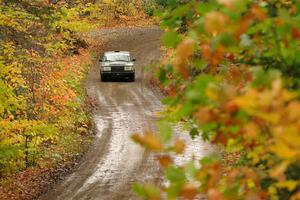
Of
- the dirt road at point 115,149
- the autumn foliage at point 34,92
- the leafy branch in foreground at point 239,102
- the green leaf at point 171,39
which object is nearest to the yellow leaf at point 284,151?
the leafy branch in foreground at point 239,102

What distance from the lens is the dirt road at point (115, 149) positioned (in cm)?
1298

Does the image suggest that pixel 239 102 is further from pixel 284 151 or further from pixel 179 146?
pixel 179 146

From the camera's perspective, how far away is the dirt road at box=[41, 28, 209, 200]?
511 inches

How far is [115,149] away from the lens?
1705 cm

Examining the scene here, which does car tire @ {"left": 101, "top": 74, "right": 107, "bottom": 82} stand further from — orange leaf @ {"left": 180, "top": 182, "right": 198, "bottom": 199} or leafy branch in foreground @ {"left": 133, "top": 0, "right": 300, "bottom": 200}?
orange leaf @ {"left": 180, "top": 182, "right": 198, "bottom": 199}

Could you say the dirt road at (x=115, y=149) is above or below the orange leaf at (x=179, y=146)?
below

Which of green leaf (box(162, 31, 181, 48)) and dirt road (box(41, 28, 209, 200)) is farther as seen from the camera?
dirt road (box(41, 28, 209, 200))

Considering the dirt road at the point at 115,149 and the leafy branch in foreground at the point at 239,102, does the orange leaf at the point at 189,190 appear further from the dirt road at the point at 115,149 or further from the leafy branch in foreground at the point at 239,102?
the dirt road at the point at 115,149

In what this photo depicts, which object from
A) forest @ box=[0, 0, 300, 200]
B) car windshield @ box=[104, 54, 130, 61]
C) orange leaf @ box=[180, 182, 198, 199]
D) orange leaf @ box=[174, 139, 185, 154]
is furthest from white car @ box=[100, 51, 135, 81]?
orange leaf @ box=[180, 182, 198, 199]

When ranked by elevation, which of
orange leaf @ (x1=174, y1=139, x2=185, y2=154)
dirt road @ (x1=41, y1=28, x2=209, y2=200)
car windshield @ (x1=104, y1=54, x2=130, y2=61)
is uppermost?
orange leaf @ (x1=174, y1=139, x2=185, y2=154)

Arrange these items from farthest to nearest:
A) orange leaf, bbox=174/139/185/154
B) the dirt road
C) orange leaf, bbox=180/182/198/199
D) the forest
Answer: the dirt road, orange leaf, bbox=174/139/185/154, orange leaf, bbox=180/182/198/199, the forest

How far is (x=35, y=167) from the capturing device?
14.7m

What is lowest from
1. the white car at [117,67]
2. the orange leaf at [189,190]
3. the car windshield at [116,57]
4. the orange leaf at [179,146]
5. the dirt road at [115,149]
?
the dirt road at [115,149]

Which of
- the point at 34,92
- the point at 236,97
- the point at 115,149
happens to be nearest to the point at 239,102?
the point at 236,97
